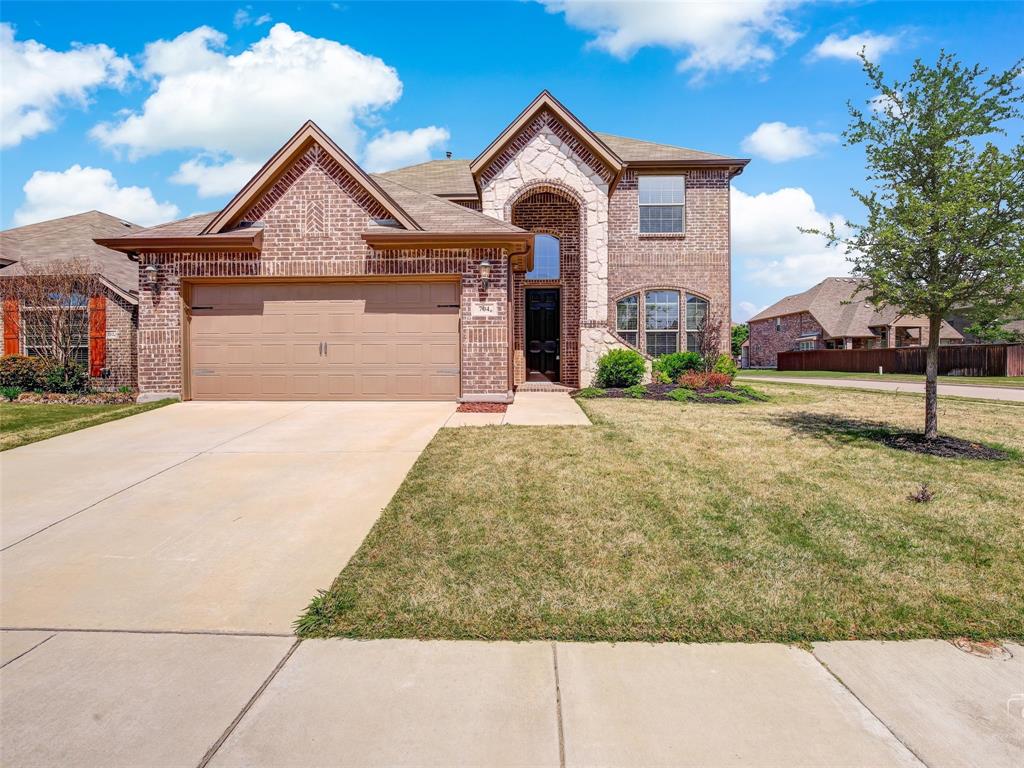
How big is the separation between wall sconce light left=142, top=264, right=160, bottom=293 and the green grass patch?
246 cm

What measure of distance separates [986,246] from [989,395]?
11950 mm

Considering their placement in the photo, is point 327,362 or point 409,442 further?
point 327,362

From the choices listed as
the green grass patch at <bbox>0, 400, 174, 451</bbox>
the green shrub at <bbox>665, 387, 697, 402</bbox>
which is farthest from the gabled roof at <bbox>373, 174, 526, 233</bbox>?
the green grass patch at <bbox>0, 400, 174, 451</bbox>

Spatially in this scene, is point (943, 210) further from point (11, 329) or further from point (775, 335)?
point (775, 335)

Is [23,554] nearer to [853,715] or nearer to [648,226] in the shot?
[853,715]

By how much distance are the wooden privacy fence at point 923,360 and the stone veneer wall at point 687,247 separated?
40.6ft

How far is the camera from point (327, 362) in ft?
38.0

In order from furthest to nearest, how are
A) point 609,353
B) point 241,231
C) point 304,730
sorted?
point 609,353, point 241,231, point 304,730

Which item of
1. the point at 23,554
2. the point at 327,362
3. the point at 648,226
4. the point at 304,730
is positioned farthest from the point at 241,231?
the point at 648,226

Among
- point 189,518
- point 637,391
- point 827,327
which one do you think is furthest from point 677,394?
point 827,327

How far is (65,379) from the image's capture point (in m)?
13.5

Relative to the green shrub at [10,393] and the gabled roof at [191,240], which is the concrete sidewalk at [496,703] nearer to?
the gabled roof at [191,240]

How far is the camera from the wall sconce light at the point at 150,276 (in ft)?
37.8

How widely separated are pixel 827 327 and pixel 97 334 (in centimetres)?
4493
